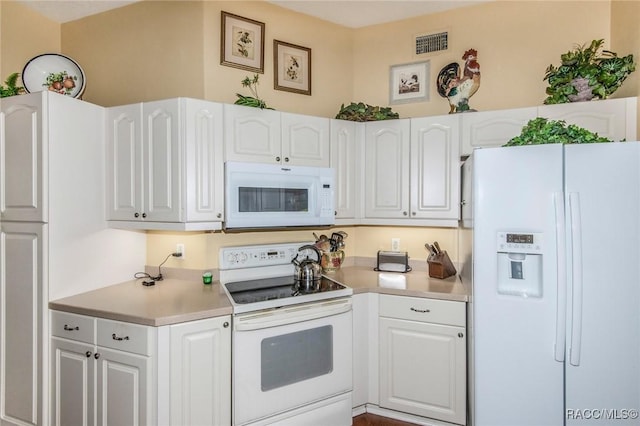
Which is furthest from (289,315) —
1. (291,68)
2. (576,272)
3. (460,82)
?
(460,82)

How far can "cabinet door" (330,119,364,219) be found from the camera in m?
3.11

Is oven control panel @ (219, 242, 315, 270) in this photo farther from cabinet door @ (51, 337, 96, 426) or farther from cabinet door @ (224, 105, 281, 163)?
cabinet door @ (51, 337, 96, 426)

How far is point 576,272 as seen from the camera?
209cm

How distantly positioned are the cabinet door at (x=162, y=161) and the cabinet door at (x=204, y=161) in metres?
0.06

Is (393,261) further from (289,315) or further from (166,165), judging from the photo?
(166,165)

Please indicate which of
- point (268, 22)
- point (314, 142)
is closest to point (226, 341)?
point (314, 142)

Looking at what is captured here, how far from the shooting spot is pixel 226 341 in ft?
7.45

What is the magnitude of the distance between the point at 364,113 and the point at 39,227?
7.07 ft

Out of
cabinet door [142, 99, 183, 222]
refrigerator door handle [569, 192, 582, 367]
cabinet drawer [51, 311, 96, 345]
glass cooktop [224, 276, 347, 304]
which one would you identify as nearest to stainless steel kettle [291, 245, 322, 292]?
glass cooktop [224, 276, 347, 304]

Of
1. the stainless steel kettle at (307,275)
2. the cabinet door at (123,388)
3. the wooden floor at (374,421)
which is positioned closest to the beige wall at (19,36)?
the cabinet door at (123,388)

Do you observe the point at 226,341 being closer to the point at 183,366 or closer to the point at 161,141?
the point at 183,366

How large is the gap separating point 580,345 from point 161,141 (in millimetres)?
2442

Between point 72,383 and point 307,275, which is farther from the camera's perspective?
point 307,275

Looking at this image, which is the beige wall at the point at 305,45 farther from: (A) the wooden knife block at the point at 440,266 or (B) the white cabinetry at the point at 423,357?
(B) the white cabinetry at the point at 423,357
